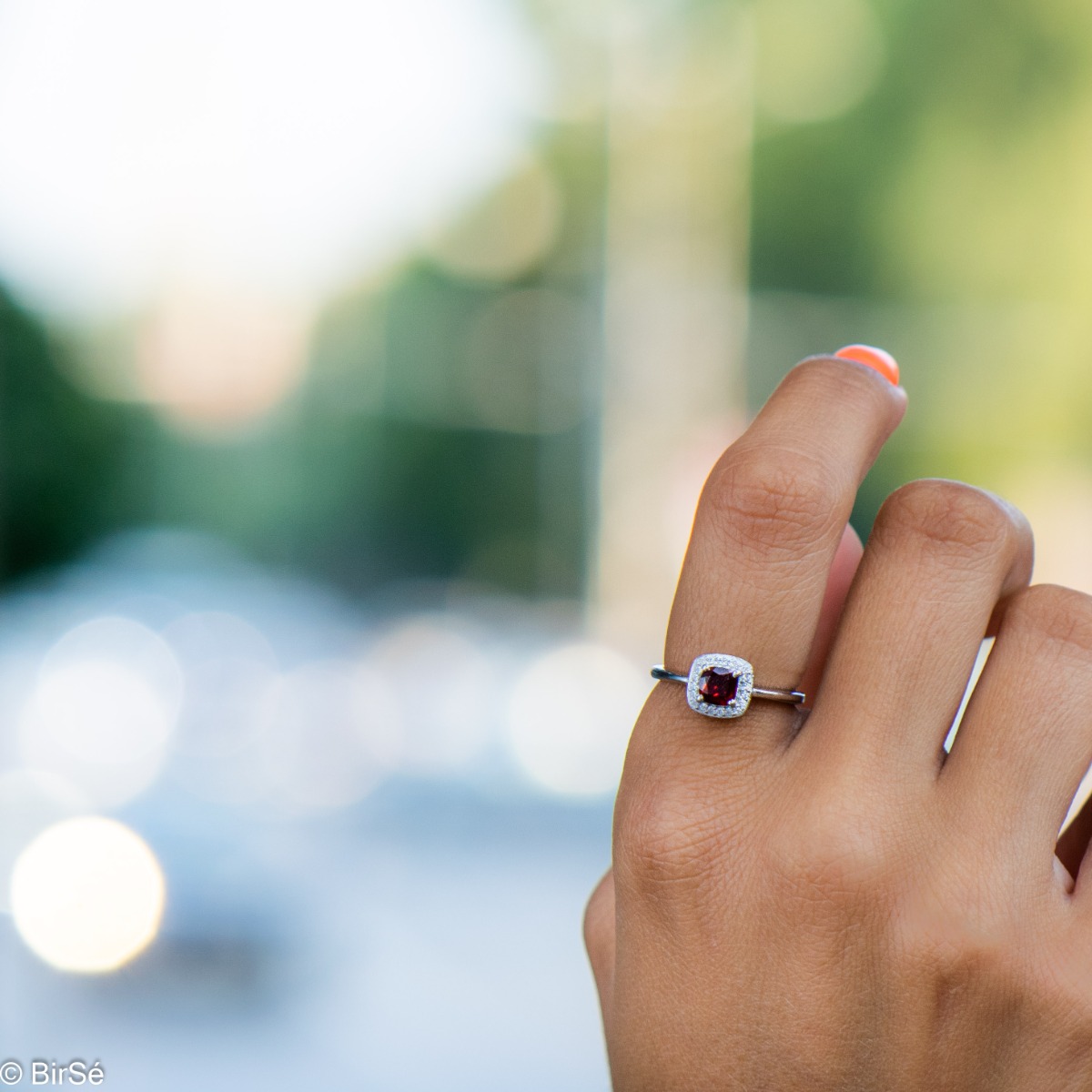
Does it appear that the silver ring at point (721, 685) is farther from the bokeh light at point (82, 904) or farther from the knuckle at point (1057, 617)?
the bokeh light at point (82, 904)

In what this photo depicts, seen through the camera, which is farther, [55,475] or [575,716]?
[55,475]

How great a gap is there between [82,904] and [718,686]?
71.3 inches

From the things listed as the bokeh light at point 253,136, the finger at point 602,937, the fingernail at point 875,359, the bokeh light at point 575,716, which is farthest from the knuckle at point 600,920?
the bokeh light at point 253,136

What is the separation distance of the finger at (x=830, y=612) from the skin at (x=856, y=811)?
2.5 inches

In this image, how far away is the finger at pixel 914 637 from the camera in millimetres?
594

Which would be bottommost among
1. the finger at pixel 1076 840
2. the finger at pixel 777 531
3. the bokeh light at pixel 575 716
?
the bokeh light at pixel 575 716

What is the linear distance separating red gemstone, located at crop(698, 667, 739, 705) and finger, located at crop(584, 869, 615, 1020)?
17cm

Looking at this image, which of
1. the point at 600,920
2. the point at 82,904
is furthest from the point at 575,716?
the point at 600,920

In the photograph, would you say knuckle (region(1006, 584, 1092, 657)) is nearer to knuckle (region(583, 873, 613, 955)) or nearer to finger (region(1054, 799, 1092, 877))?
finger (region(1054, 799, 1092, 877))

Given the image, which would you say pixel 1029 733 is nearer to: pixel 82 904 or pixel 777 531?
pixel 777 531

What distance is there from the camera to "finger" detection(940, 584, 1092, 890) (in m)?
0.60

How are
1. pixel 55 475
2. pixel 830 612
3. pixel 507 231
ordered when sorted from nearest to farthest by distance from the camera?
1. pixel 830 612
2. pixel 55 475
3. pixel 507 231

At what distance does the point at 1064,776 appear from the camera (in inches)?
23.9

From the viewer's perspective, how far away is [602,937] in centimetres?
72
